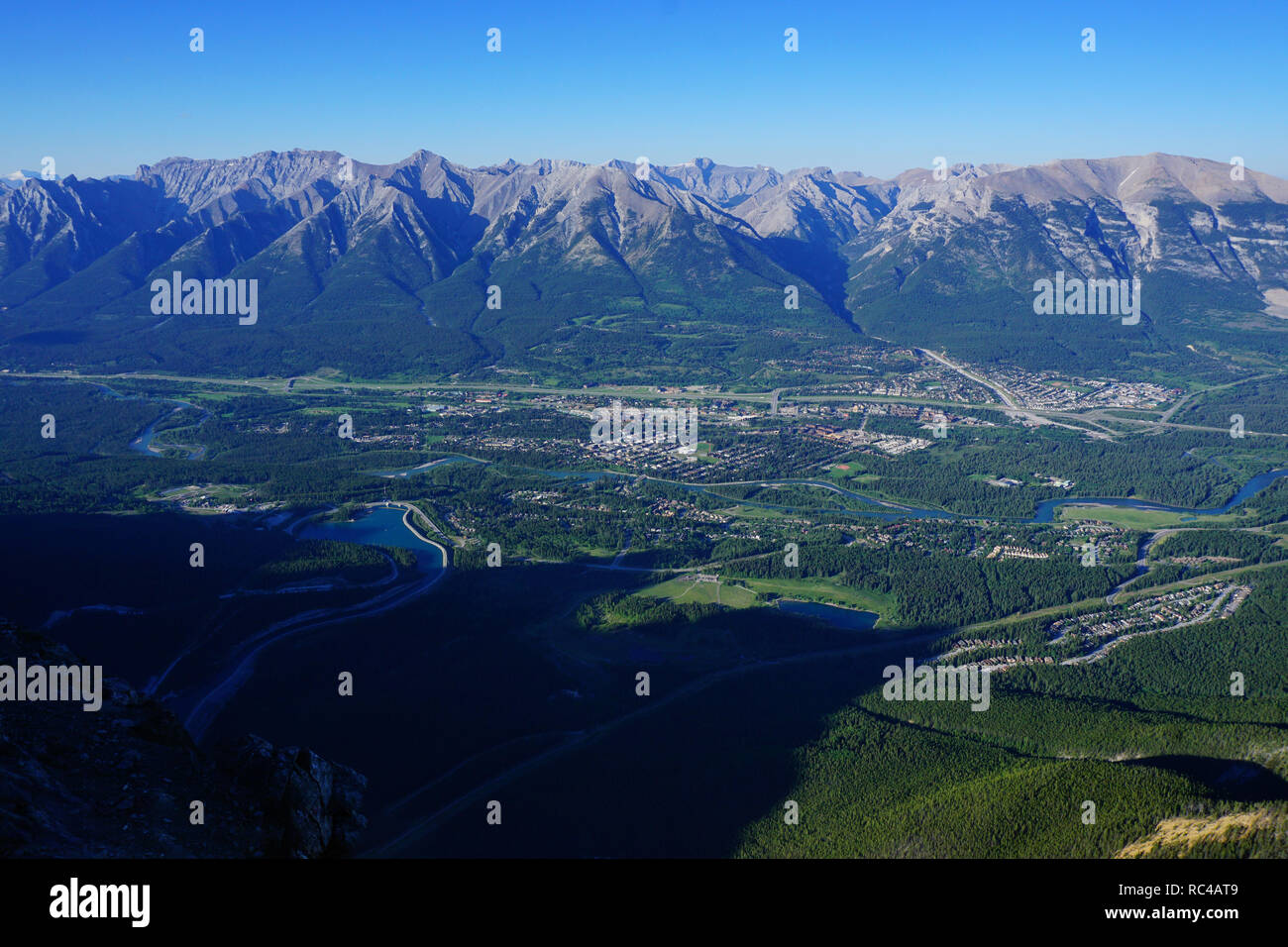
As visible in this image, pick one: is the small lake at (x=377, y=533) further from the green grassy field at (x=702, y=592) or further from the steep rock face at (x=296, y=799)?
the steep rock face at (x=296, y=799)

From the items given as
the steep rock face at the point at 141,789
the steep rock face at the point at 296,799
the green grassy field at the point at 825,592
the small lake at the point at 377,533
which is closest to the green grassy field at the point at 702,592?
the green grassy field at the point at 825,592

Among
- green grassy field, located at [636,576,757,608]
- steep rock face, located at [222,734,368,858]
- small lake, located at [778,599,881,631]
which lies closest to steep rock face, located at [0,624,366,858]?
steep rock face, located at [222,734,368,858]

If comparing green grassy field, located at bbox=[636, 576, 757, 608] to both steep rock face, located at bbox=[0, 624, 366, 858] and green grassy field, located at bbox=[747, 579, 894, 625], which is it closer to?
green grassy field, located at bbox=[747, 579, 894, 625]

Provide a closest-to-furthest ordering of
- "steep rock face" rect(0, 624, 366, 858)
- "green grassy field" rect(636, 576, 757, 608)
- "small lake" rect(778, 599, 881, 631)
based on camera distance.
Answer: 1. "steep rock face" rect(0, 624, 366, 858)
2. "small lake" rect(778, 599, 881, 631)
3. "green grassy field" rect(636, 576, 757, 608)

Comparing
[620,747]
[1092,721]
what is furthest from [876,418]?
[620,747]

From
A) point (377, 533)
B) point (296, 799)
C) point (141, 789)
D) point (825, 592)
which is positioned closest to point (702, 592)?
point (825, 592)
